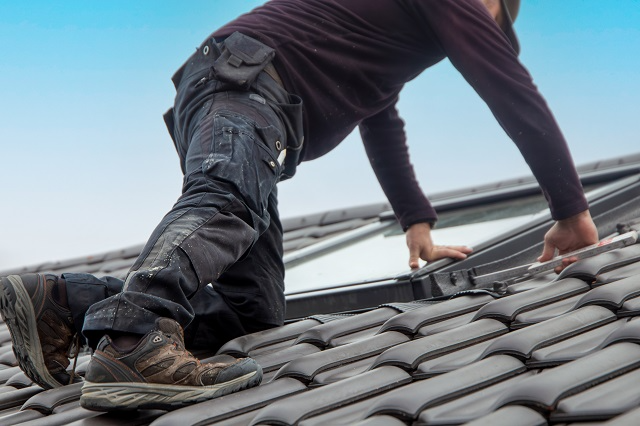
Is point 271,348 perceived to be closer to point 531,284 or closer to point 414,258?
point 531,284

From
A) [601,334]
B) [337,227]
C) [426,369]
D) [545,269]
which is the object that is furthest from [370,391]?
[337,227]

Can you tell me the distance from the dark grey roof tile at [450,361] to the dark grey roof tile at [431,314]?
0.25 meters

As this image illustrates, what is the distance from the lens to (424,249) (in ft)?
9.34

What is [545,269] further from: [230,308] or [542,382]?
[542,382]

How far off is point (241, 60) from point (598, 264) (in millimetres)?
1061

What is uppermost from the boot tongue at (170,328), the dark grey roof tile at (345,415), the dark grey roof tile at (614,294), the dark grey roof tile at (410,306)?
the boot tongue at (170,328)

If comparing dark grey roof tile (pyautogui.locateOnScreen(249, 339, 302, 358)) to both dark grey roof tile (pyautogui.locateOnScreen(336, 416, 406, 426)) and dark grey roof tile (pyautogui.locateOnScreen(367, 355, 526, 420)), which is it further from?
dark grey roof tile (pyautogui.locateOnScreen(336, 416, 406, 426))

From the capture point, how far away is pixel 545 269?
2326 mm

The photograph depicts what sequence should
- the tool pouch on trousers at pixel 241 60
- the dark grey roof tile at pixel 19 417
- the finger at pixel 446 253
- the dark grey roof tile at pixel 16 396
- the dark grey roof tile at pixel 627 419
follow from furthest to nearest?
the finger at pixel 446 253
the tool pouch on trousers at pixel 241 60
the dark grey roof tile at pixel 16 396
the dark grey roof tile at pixel 19 417
the dark grey roof tile at pixel 627 419

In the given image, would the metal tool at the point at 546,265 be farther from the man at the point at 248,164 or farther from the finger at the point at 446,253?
the finger at the point at 446,253

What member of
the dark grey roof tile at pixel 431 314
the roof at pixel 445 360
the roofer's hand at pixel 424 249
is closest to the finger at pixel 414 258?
the roofer's hand at pixel 424 249

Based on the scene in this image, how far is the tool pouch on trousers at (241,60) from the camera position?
2.15 metres

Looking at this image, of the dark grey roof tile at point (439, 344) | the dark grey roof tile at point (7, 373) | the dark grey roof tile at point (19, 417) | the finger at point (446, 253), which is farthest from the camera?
the finger at point (446, 253)

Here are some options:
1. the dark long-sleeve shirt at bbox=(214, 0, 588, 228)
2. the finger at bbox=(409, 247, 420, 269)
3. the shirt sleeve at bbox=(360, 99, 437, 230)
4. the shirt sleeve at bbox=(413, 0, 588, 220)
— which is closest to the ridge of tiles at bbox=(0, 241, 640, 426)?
the shirt sleeve at bbox=(413, 0, 588, 220)
